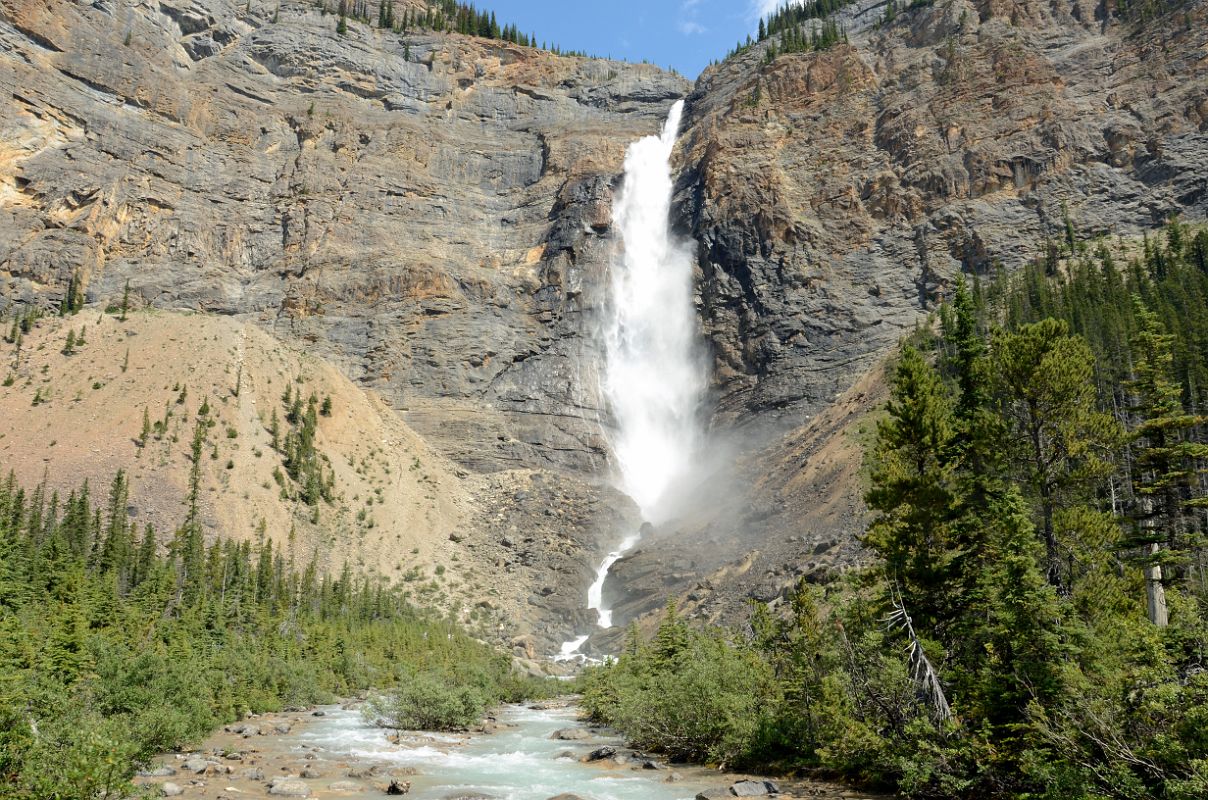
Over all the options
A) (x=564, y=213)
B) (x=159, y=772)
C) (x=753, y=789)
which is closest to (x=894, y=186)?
(x=564, y=213)

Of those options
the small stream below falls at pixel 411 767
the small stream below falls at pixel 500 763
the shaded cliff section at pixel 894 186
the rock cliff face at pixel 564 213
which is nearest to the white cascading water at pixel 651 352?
the rock cliff face at pixel 564 213

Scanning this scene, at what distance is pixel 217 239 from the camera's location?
318 feet

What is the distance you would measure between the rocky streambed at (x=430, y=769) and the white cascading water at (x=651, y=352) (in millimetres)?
52434

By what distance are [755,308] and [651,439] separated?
19201mm

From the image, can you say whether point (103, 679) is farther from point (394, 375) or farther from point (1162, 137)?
point (1162, 137)

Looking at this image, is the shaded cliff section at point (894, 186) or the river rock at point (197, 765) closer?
the river rock at point (197, 765)

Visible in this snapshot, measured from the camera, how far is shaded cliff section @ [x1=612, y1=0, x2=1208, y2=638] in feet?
265

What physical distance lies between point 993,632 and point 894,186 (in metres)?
85.0

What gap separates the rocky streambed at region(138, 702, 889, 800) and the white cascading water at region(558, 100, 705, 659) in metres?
52.4

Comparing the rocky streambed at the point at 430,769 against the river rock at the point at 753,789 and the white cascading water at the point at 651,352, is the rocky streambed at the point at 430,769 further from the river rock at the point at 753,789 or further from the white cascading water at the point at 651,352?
the white cascading water at the point at 651,352

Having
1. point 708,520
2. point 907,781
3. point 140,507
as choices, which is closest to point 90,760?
point 907,781

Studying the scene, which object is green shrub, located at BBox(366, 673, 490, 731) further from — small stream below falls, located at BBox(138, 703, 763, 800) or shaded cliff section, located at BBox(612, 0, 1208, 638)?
shaded cliff section, located at BBox(612, 0, 1208, 638)

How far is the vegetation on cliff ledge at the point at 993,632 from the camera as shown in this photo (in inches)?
510

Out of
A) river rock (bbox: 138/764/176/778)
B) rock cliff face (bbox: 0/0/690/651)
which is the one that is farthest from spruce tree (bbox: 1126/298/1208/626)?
rock cliff face (bbox: 0/0/690/651)
